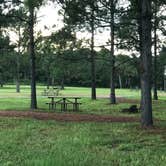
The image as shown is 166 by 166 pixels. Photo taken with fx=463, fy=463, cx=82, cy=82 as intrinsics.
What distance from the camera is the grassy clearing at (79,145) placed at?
8505 mm

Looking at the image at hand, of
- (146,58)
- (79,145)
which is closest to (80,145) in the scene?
(79,145)

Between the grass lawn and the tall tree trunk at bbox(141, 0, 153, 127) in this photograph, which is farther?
the tall tree trunk at bbox(141, 0, 153, 127)

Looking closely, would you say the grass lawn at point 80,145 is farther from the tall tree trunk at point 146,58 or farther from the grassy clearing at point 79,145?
the tall tree trunk at point 146,58

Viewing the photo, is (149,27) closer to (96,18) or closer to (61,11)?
(96,18)

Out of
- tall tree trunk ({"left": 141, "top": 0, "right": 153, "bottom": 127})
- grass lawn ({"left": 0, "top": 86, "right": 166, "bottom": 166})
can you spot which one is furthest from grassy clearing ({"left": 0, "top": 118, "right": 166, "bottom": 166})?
tall tree trunk ({"left": 141, "top": 0, "right": 153, "bottom": 127})

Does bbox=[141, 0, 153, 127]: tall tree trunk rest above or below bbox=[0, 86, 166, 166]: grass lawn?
above

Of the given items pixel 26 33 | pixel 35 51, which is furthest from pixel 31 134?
pixel 26 33

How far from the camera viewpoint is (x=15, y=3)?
890 inches

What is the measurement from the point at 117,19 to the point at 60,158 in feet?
27.8

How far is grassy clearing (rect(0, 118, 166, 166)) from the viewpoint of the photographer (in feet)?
27.9

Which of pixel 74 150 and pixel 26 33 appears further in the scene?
pixel 26 33

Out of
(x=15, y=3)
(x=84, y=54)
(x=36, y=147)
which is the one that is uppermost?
(x=15, y=3)

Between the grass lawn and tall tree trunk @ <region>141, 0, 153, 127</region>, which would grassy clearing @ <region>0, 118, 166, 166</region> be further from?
tall tree trunk @ <region>141, 0, 153, 127</region>

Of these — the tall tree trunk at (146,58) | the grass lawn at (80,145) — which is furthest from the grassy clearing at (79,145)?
the tall tree trunk at (146,58)
